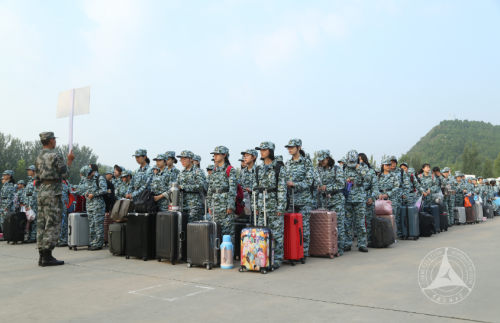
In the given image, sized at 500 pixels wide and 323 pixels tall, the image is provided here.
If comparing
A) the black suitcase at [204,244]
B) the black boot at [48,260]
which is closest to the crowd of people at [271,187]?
the black suitcase at [204,244]

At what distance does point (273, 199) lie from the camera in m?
6.23

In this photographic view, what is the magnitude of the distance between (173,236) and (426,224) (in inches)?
293

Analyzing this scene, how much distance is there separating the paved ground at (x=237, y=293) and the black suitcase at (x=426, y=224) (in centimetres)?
369

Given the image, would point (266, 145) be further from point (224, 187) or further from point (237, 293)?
point (237, 293)

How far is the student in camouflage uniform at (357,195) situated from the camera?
26.2 ft

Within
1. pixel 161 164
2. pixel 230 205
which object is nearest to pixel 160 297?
pixel 230 205

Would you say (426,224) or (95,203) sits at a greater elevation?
(95,203)

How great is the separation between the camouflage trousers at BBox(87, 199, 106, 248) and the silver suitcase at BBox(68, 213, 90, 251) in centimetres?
23

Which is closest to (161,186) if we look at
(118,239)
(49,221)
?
(118,239)

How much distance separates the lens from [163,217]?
689 centimetres

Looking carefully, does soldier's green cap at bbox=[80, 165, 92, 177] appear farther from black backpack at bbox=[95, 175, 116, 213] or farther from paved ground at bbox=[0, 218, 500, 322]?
paved ground at bbox=[0, 218, 500, 322]

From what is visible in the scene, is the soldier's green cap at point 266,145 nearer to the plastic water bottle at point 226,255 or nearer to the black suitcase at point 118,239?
the plastic water bottle at point 226,255

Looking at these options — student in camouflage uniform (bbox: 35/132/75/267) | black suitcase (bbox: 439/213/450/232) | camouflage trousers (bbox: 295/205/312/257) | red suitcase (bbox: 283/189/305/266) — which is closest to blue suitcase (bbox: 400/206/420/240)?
black suitcase (bbox: 439/213/450/232)

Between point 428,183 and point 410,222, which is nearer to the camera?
point 410,222
